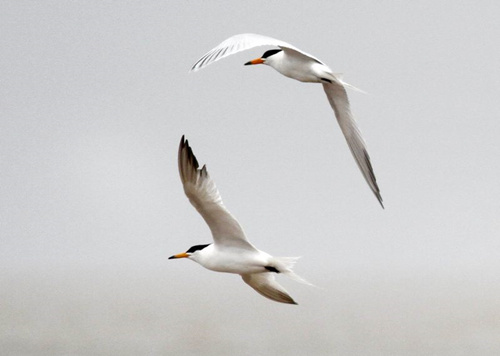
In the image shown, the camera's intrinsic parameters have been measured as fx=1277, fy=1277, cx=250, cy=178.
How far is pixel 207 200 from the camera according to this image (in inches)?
314

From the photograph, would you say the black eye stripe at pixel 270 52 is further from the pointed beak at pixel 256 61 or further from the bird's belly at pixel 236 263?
the bird's belly at pixel 236 263

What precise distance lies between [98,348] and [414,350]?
25.8ft

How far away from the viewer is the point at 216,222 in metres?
8.20

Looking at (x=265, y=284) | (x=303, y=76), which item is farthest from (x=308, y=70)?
(x=265, y=284)

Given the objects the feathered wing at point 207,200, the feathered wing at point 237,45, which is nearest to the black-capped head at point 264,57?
the feathered wing at point 237,45

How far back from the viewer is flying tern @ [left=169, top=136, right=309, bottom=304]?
311 inches

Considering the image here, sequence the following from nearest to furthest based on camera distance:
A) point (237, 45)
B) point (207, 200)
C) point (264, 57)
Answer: point (207, 200), point (237, 45), point (264, 57)

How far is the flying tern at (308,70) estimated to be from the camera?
8039 millimetres

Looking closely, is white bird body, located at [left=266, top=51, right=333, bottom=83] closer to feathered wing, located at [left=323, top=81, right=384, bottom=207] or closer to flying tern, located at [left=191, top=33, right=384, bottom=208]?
flying tern, located at [left=191, top=33, right=384, bottom=208]

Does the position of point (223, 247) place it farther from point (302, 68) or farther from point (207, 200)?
point (302, 68)

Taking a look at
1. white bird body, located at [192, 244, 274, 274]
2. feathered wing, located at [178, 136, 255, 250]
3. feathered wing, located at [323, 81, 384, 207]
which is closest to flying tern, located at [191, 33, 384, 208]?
feathered wing, located at [323, 81, 384, 207]

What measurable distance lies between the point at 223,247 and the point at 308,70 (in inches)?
52.2

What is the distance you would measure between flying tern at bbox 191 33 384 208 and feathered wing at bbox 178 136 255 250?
593 millimetres

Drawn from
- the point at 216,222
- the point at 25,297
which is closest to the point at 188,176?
the point at 216,222
